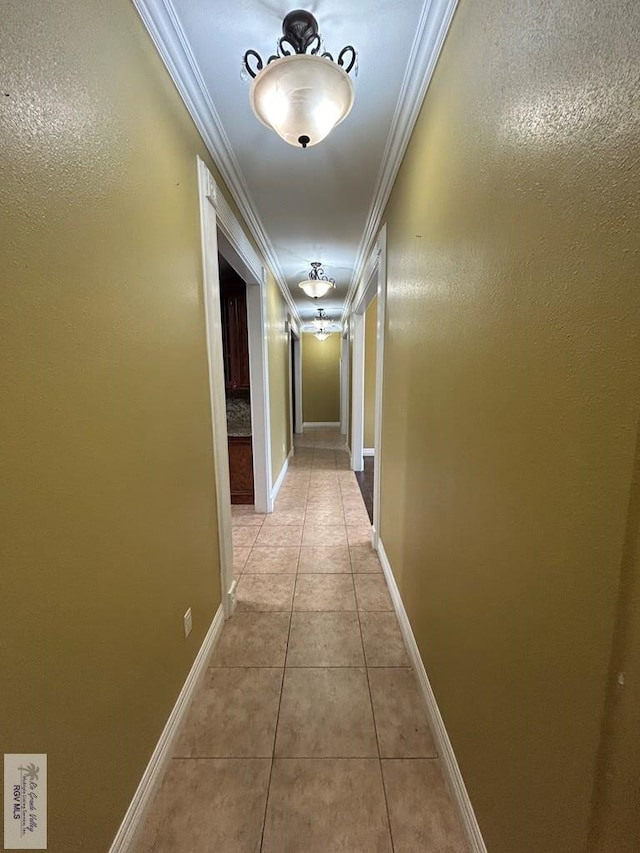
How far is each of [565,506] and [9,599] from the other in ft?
3.52

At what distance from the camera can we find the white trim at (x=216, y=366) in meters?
1.62

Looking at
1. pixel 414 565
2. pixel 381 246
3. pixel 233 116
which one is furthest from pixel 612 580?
pixel 381 246

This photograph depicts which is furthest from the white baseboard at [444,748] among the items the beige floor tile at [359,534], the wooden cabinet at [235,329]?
the wooden cabinet at [235,329]

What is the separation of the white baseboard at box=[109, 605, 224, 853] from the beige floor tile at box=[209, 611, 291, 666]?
0.35 ft

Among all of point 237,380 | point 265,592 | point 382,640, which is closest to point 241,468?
point 237,380

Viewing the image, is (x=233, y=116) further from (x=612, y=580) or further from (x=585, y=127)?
(x=612, y=580)

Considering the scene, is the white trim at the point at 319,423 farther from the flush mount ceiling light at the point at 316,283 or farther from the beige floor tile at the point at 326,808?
the beige floor tile at the point at 326,808

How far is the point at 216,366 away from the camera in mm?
1782

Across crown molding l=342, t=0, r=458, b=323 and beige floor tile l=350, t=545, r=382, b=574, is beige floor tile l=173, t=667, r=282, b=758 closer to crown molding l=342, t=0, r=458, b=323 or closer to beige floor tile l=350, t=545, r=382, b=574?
beige floor tile l=350, t=545, r=382, b=574

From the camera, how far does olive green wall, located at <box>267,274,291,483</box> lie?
3.73m

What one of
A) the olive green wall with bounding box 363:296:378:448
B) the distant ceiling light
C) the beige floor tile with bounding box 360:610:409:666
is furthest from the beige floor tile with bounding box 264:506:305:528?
the distant ceiling light

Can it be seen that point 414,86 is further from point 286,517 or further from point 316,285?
point 286,517

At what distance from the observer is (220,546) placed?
6.16 ft

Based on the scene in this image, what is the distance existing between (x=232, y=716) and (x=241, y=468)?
2.40 metres
